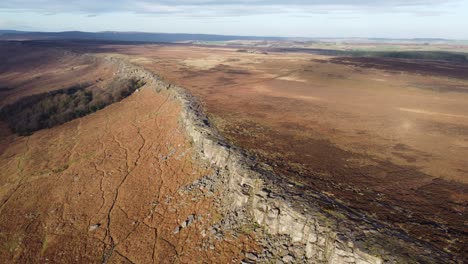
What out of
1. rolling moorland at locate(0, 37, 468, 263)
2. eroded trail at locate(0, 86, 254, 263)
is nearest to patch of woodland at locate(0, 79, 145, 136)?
rolling moorland at locate(0, 37, 468, 263)

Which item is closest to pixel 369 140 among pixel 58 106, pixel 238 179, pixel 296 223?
pixel 238 179

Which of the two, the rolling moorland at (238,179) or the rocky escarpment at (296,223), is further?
the rolling moorland at (238,179)

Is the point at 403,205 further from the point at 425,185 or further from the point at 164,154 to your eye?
the point at 164,154

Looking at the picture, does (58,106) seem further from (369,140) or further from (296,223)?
(296,223)

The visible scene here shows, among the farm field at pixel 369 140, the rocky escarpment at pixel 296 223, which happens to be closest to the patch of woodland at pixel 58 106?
the farm field at pixel 369 140

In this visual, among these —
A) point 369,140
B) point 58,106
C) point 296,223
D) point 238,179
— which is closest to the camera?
point 296,223

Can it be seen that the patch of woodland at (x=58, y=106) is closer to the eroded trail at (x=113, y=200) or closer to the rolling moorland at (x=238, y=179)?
the rolling moorland at (x=238, y=179)
